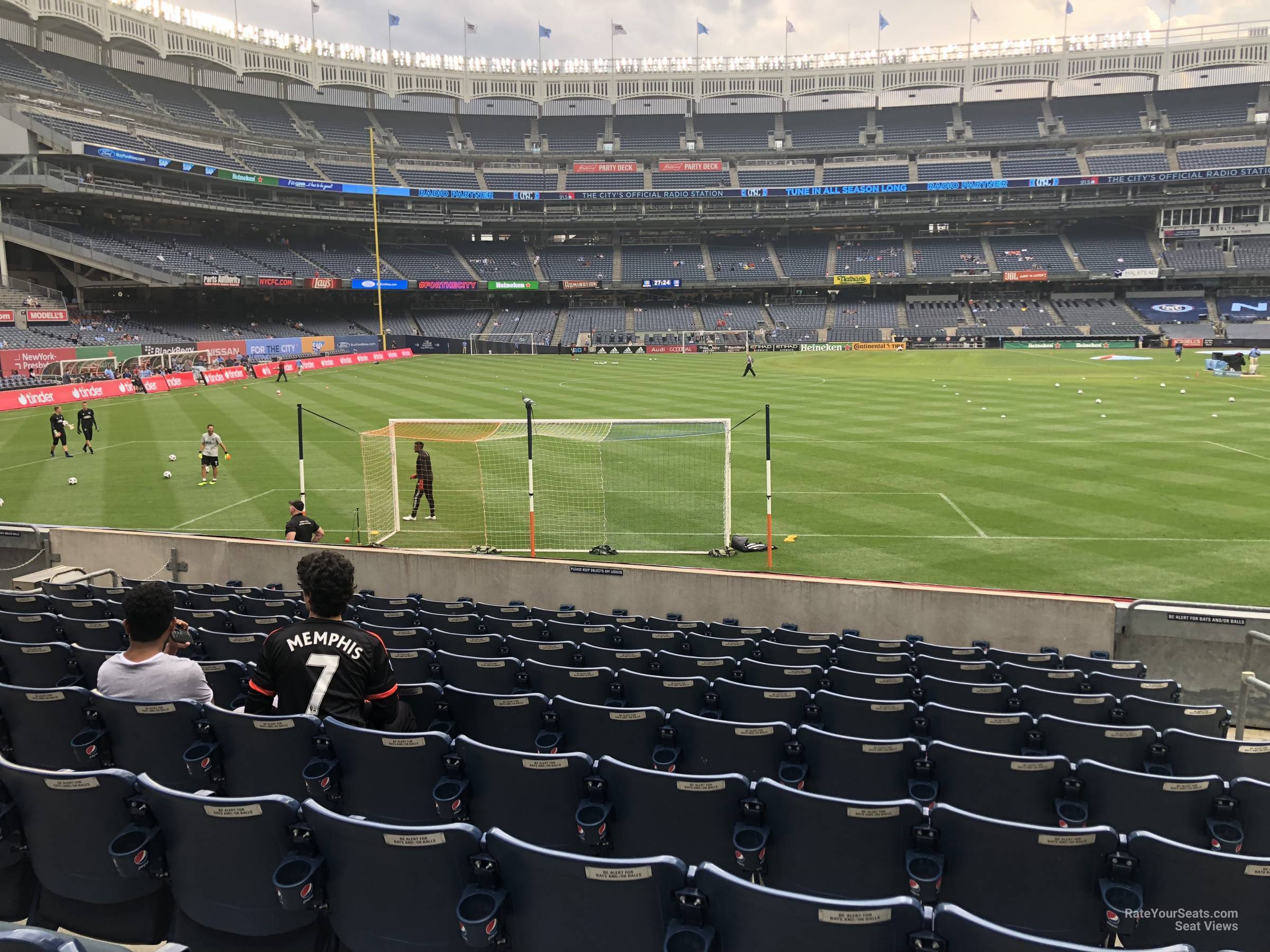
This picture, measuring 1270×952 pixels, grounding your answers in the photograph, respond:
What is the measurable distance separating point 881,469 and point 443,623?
1695 cm

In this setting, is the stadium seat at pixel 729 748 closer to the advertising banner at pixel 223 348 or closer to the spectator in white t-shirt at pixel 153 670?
the spectator in white t-shirt at pixel 153 670

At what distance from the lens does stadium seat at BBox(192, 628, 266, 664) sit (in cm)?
803

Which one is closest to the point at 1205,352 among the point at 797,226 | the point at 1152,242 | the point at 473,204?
the point at 1152,242

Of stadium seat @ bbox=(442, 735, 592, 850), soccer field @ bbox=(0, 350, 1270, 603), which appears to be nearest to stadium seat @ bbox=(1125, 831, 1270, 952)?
stadium seat @ bbox=(442, 735, 592, 850)

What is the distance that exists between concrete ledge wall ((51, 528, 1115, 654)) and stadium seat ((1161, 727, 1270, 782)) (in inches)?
187

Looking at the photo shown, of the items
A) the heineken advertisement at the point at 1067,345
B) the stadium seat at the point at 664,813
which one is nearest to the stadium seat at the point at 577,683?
the stadium seat at the point at 664,813

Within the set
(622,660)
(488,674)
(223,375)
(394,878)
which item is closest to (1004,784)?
(622,660)

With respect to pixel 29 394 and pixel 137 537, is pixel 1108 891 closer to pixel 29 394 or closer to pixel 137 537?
pixel 137 537

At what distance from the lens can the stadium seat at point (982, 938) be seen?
2.69 metres

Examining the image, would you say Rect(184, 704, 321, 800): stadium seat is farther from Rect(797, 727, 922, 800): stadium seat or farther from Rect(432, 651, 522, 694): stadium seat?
Rect(797, 727, 922, 800): stadium seat

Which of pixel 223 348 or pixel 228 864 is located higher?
pixel 223 348

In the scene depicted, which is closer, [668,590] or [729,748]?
[729,748]

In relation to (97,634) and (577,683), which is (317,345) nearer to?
(97,634)

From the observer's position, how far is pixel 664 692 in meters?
6.96
